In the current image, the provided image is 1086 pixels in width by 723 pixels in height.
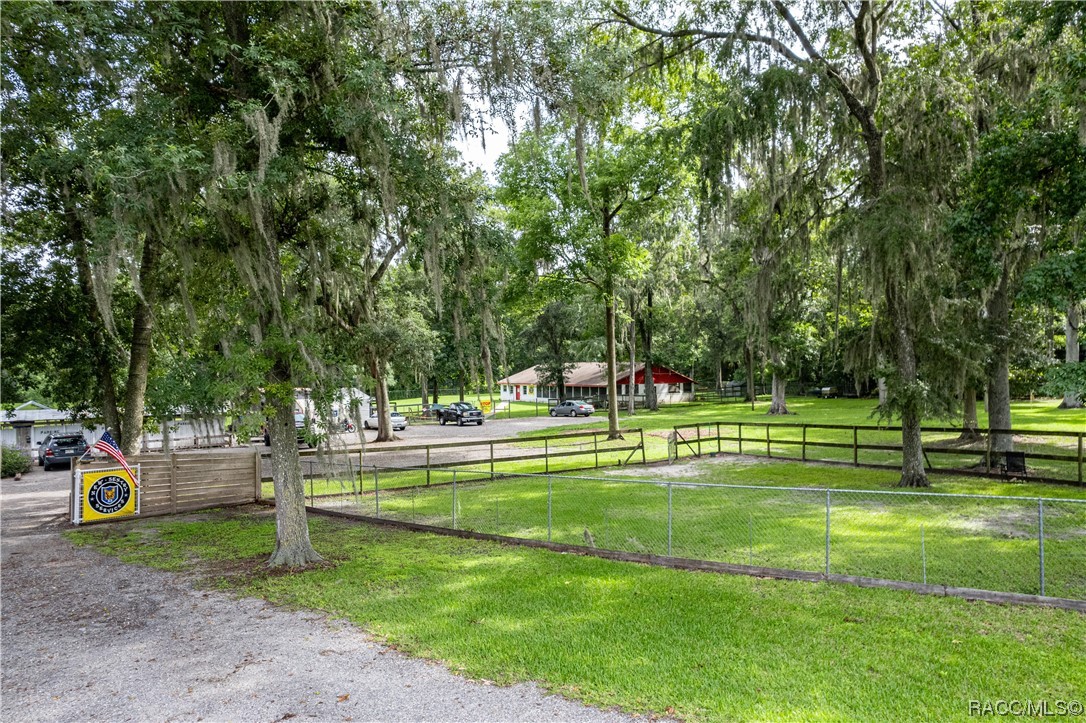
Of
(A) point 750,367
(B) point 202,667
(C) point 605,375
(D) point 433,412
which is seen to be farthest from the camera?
(C) point 605,375

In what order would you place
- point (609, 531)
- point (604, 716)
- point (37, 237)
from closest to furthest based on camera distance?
point (604, 716)
point (609, 531)
point (37, 237)

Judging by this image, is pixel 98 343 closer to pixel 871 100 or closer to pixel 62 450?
pixel 62 450

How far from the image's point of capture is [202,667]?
17.9ft

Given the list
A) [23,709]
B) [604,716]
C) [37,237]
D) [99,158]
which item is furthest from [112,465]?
[604,716]

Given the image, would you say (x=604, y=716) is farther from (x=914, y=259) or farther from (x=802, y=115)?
(x=802, y=115)

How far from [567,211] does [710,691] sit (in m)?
21.3

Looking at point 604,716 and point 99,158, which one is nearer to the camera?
point 604,716

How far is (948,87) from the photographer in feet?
40.3

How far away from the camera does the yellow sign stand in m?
11.9

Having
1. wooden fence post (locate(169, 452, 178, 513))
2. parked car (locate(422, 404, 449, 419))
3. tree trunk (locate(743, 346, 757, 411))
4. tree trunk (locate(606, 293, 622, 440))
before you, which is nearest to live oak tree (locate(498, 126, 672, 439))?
tree trunk (locate(606, 293, 622, 440))

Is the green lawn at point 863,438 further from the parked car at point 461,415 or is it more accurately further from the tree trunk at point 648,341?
the parked car at point 461,415

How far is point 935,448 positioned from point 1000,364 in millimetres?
2706

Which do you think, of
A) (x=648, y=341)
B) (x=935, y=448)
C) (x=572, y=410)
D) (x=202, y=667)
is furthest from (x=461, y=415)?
(x=202, y=667)

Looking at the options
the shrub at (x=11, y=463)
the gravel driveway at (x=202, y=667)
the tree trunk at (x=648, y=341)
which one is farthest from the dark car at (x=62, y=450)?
the tree trunk at (x=648, y=341)
